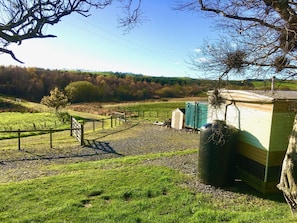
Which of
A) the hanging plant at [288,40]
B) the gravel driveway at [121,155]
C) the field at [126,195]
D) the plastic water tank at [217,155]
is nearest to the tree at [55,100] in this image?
the gravel driveway at [121,155]

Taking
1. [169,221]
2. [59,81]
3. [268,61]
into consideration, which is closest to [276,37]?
[268,61]

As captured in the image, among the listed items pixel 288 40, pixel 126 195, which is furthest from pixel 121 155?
pixel 288 40

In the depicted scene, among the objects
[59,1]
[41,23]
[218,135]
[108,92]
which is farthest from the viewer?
[108,92]

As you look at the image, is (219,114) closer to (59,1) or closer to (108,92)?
(59,1)

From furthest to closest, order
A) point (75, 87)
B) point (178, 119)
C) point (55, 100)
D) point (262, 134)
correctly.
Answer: point (75, 87), point (55, 100), point (178, 119), point (262, 134)

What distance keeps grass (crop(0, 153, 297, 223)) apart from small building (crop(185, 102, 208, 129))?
9.86 metres

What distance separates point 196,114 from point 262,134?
1055 cm

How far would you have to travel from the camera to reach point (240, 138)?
23.5 ft

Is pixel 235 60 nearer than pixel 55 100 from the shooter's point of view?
Yes

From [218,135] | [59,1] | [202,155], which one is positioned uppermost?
[59,1]

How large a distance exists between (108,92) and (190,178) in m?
57.8

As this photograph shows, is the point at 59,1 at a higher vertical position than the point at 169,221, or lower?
higher

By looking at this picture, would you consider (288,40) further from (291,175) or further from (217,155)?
(217,155)

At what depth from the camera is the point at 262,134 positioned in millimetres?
6262
